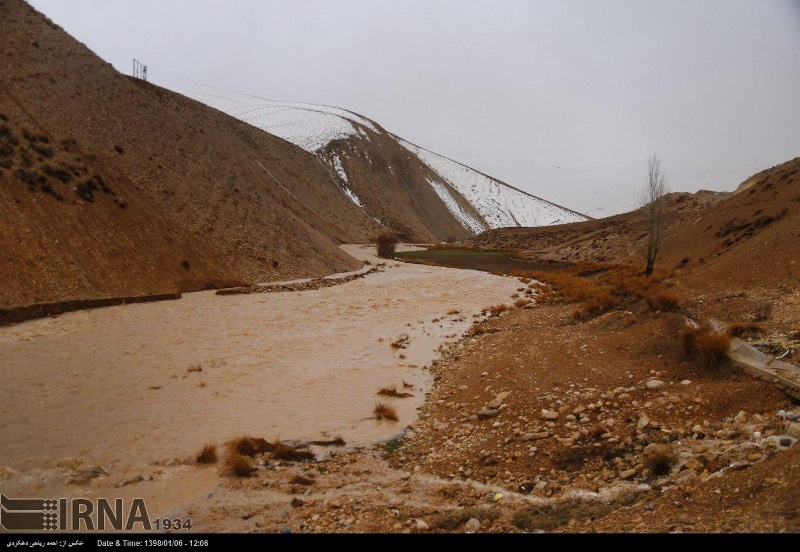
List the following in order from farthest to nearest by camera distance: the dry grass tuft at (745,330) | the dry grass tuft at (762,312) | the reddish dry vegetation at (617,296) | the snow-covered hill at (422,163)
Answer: the snow-covered hill at (422,163) < the reddish dry vegetation at (617,296) < the dry grass tuft at (762,312) < the dry grass tuft at (745,330)

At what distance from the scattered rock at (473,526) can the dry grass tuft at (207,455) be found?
4.14m

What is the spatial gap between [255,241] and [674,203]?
37515mm

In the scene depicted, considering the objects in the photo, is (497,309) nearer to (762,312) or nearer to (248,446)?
(762,312)

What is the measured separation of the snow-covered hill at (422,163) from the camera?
9625 centimetres

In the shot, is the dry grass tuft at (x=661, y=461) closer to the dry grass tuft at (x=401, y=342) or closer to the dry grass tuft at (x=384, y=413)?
the dry grass tuft at (x=384, y=413)

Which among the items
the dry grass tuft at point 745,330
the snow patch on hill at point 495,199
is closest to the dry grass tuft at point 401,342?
the dry grass tuft at point 745,330

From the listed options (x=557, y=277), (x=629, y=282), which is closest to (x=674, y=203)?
(x=557, y=277)

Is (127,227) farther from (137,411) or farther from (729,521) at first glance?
(729,521)

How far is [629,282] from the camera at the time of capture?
2058 cm

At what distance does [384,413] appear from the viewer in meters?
10.1

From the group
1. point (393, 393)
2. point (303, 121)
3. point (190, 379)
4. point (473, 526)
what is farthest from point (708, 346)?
point (303, 121)

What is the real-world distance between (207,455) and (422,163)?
4701 inches

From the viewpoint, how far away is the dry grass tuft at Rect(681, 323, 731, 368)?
9492 mm

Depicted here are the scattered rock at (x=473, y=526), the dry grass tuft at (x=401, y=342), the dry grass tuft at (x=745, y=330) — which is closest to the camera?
the scattered rock at (x=473, y=526)
